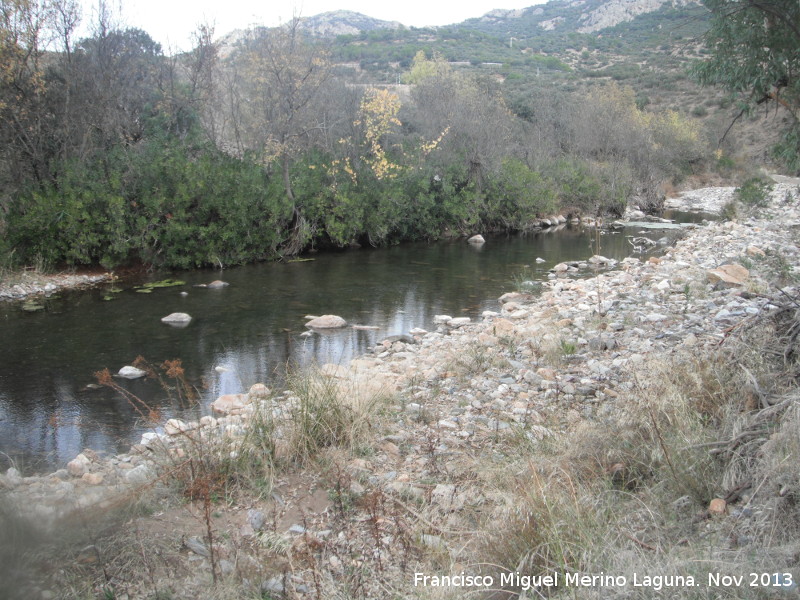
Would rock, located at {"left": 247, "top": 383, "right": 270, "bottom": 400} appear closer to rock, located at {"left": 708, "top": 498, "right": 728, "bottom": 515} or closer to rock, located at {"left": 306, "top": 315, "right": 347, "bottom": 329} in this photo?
rock, located at {"left": 306, "top": 315, "right": 347, "bottom": 329}

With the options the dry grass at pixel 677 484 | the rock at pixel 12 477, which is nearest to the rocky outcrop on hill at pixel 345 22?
the rock at pixel 12 477

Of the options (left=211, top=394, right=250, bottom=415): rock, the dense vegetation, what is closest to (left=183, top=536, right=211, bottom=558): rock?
(left=211, top=394, right=250, bottom=415): rock

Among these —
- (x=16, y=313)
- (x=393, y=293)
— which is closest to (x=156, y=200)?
(x=16, y=313)

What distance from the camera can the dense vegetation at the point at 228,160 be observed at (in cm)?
1312

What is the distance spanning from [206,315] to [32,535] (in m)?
8.24

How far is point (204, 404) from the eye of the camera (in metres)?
6.07

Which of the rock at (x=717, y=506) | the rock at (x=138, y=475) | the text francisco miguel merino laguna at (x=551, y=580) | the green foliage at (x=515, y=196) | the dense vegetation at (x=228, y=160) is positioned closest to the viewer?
the text francisco miguel merino laguna at (x=551, y=580)

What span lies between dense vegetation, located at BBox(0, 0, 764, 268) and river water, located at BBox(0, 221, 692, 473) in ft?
4.83

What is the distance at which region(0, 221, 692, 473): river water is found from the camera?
5.77 m

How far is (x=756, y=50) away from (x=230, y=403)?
281 inches

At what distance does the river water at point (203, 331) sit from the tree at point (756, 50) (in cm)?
516

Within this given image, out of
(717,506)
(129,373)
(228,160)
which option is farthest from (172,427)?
(228,160)

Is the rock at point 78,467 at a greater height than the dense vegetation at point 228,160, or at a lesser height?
lesser

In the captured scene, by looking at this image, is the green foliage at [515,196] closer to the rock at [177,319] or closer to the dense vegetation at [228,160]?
the dense vegetation at [228,160]
